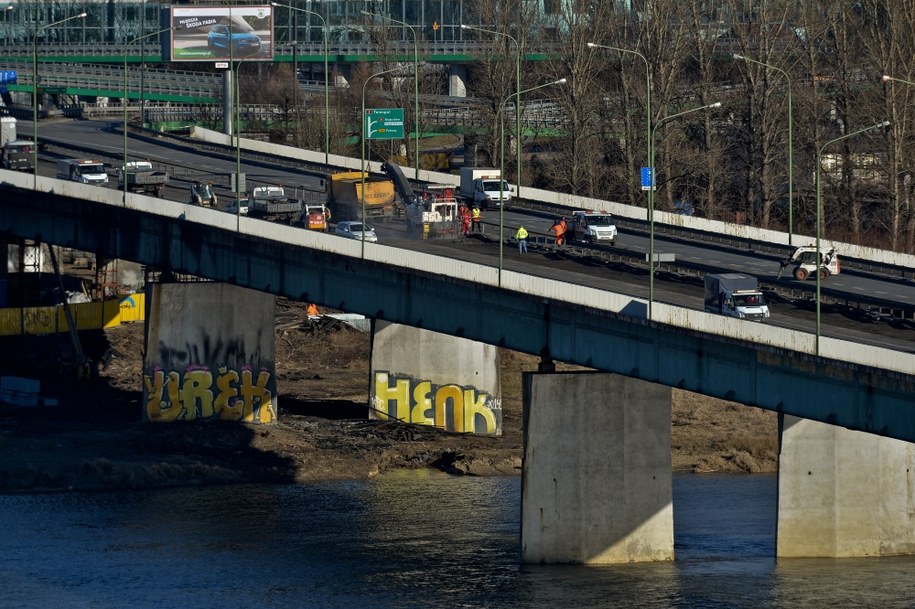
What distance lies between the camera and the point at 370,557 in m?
68.5

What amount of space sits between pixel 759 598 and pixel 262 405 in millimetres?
38729

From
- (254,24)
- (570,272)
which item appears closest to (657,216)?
(570,272)

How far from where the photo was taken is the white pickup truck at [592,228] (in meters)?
87.8

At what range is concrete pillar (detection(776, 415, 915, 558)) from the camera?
66.2m

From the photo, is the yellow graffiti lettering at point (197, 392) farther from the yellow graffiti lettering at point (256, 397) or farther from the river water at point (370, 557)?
the river water at point (370, 557)

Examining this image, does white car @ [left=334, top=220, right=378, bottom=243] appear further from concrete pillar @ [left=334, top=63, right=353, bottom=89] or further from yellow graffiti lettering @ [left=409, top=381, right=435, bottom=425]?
concrete pillar @ [left=334, top=63, right=353, bottom=89]

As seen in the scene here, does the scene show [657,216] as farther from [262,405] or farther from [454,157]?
[454,157]

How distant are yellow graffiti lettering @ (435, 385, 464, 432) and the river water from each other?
12037 mm

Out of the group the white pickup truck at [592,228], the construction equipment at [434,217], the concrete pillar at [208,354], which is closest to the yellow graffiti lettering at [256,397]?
the concrete pillar at [208,354]

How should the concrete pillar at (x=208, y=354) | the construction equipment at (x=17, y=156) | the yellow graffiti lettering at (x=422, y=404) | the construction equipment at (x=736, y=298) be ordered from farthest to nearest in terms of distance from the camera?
1. the construction equipment at (x=17, y=156)
2. the yellow graffiti lettering at (x=422, y=404)
3. the concrete pillar at (x=208, y=354)
4. the construction equipment at (x=736, y=298)

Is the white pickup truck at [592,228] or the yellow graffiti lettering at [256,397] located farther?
the yellow graffiti lettering at [256,397]

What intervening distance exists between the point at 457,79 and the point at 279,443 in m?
108

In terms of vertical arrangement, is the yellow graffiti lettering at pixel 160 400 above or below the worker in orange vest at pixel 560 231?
below

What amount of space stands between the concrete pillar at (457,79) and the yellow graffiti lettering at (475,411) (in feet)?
327
